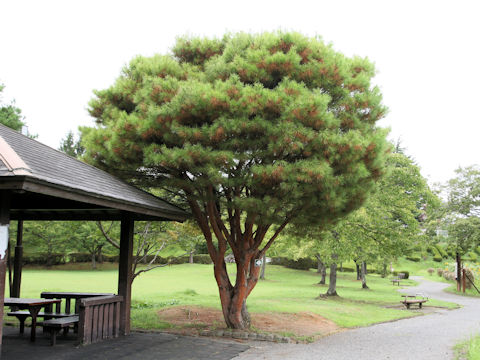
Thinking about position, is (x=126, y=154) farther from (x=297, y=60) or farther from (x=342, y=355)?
(x=342, y=355)

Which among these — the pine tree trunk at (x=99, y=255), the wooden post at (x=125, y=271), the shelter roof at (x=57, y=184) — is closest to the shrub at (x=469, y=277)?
the shelter roof at (x=57, y=184)

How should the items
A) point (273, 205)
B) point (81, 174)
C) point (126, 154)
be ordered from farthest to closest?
point (126, 154)
point (273, 205)
point (81, 174)

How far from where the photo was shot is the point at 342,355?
812cm

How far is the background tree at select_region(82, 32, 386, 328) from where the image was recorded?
26.0 ft

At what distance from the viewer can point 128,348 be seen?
764 centimetres

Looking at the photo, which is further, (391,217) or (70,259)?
(70,259)

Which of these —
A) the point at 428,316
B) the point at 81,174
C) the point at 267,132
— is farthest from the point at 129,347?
the point at 428,316

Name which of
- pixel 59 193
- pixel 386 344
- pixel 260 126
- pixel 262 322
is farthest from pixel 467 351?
pixel 59 193

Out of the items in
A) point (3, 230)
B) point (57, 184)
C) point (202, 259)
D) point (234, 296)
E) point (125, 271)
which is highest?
point (57, 184)

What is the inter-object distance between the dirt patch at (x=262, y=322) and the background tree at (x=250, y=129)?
93 centimetres

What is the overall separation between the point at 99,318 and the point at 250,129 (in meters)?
4.47

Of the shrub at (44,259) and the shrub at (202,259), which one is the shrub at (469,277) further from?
the shrub at (44,259)

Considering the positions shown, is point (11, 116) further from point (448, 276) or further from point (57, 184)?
point (448, 276)

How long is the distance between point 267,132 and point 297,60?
1.69 meters
